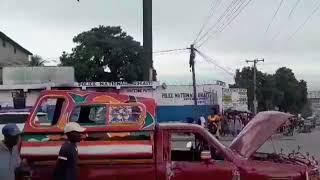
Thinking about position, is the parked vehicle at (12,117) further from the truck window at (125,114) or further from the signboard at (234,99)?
the signboard at (234,99)

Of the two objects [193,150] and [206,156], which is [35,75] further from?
[206,156]

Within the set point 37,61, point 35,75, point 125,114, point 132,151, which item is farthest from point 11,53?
point 132,151

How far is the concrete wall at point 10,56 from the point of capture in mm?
68750

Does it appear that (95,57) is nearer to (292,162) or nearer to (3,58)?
(3,58)

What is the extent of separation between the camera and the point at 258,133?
8219mm

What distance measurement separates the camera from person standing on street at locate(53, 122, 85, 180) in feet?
22.5

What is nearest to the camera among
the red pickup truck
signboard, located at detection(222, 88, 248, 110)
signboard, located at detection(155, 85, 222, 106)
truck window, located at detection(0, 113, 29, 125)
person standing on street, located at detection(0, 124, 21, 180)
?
person standing on street, located at detection(0, 124, 21, 180)

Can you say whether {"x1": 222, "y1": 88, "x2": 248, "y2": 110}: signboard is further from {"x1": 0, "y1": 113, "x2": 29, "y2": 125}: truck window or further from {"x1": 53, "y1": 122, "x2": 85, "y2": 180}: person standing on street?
{"x1": 53, "y1": 122, "x2": 85, "y2": 180}: person standing on street

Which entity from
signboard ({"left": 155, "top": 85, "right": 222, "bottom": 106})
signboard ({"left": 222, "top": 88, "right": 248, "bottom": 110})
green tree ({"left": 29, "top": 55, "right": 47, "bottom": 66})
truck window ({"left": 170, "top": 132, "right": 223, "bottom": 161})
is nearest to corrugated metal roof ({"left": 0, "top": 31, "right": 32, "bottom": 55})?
green tree ({"left": 29, "top": 55, "right": 47, "bottom": 66})

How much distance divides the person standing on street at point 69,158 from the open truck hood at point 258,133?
2.30m

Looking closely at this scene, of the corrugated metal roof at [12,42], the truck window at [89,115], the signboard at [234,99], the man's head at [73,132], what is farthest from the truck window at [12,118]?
the corrugated metal roof at [12,42]

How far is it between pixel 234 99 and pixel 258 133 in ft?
181

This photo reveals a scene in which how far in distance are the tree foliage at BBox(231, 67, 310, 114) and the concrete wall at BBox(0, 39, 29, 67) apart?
111 ft

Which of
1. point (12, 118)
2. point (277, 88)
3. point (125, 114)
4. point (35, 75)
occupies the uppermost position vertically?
point (277, 88)
